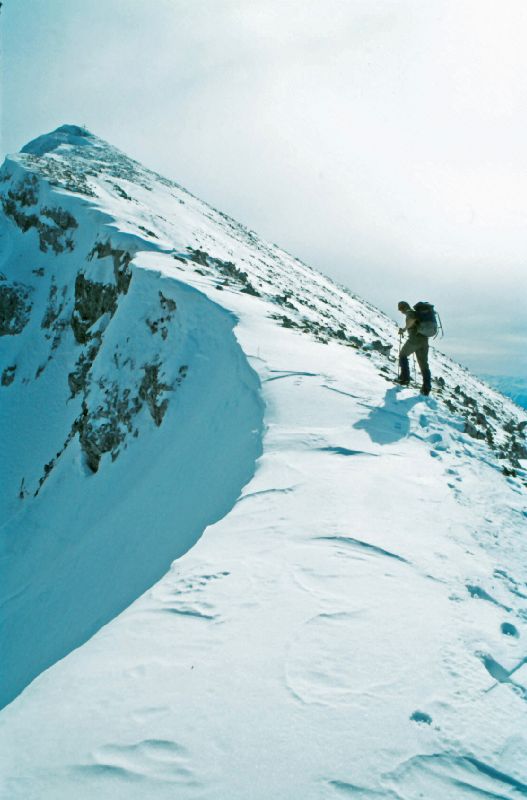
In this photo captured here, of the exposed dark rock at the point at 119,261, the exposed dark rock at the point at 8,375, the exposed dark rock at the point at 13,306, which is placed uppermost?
the exposed dark rock at the point at 119,261

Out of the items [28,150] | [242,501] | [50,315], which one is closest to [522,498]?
[242,501]

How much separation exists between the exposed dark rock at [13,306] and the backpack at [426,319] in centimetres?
2185

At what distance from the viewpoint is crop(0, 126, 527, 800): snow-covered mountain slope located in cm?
210

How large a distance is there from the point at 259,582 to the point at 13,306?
85.3 feet

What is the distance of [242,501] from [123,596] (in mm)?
2638

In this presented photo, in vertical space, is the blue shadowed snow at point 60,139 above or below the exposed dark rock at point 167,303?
above

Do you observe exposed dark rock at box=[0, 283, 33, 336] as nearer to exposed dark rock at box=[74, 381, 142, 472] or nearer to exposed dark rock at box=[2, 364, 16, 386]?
exposed dark rock at box=[2, 364, 16, 386]

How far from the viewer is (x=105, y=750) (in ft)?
6.87

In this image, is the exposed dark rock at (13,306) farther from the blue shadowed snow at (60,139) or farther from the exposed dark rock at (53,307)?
the blue shadowed snow at (60,139)

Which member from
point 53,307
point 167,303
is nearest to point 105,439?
point 167,303

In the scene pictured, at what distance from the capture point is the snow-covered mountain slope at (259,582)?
2.10m

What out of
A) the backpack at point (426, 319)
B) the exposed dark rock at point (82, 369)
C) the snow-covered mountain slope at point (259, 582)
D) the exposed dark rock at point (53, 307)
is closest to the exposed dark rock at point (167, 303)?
the snow-covered mountain slope at point (259, 582)

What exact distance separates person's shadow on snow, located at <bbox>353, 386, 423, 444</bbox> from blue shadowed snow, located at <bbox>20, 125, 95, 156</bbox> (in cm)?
4666

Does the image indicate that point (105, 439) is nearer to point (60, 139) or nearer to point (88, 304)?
point (88, 304)
